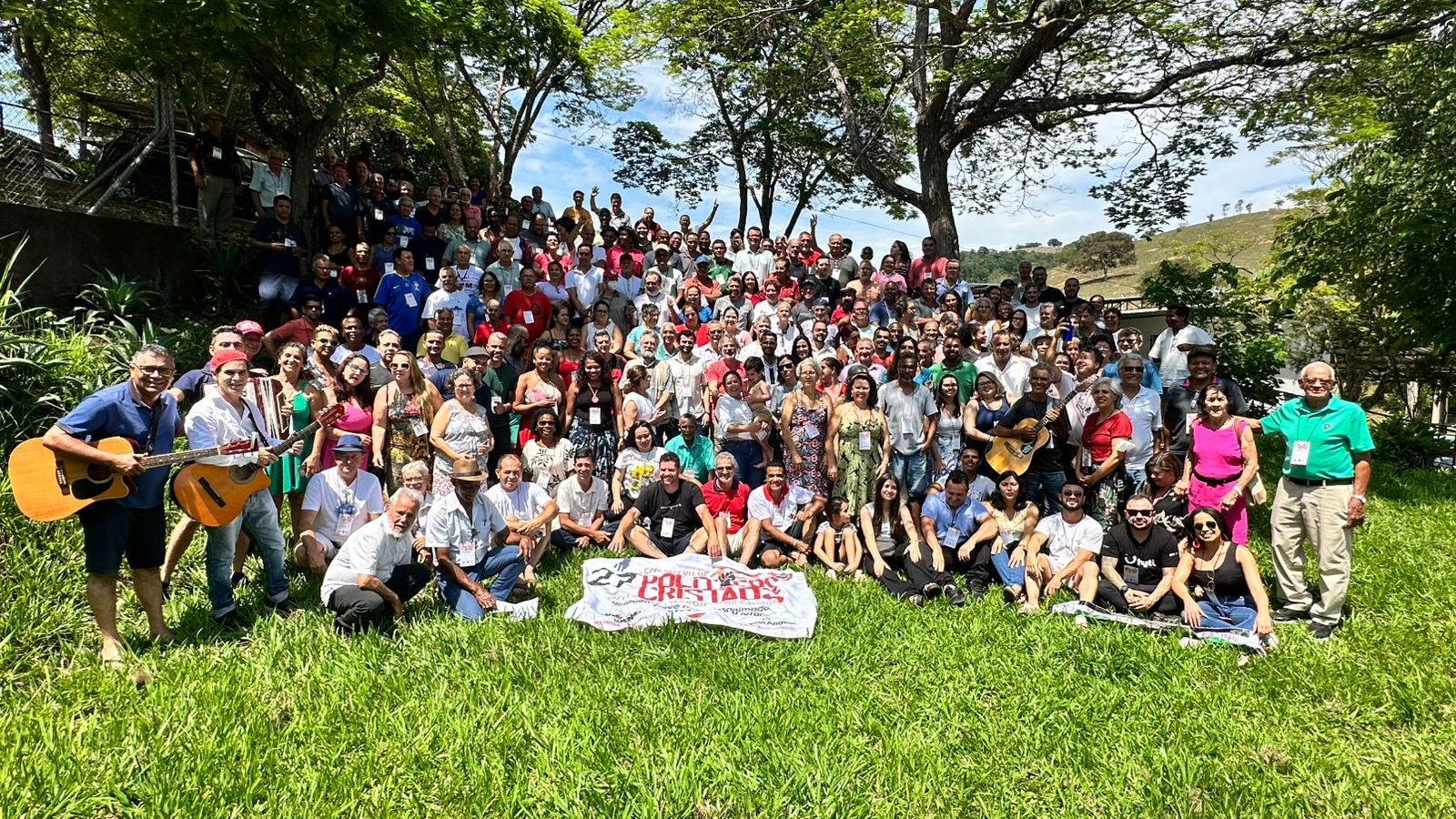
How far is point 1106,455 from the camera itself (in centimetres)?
657

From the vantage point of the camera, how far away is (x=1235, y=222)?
116m

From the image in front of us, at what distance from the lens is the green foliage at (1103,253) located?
7894 centimetres

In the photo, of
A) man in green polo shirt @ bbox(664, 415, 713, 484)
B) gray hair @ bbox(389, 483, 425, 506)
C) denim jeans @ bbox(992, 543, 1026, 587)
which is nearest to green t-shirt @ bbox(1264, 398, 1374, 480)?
denim jeans @ bbox(992, 543, 1026, 587)

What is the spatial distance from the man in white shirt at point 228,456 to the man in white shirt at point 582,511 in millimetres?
2383

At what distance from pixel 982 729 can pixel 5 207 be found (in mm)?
10194

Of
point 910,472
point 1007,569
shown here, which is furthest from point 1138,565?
point 910,472

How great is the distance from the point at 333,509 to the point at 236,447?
1.18 meters

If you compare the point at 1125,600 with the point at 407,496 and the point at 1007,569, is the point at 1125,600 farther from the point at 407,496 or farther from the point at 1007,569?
the point at 407,496

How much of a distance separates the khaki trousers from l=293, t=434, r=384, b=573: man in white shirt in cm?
728

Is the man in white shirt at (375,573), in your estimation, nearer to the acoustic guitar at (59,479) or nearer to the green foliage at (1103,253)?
the acoustic guitar at (59,479)

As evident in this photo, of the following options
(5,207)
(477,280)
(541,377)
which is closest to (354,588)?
(541,377)

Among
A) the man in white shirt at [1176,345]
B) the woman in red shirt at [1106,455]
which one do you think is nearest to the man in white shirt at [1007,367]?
the woman in red shirt at [1106,455]

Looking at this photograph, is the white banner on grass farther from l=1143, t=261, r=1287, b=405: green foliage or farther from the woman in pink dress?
l=1143, t=261, r=1287, b=405: green foliage

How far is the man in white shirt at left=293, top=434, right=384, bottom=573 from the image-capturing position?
18.1ft
